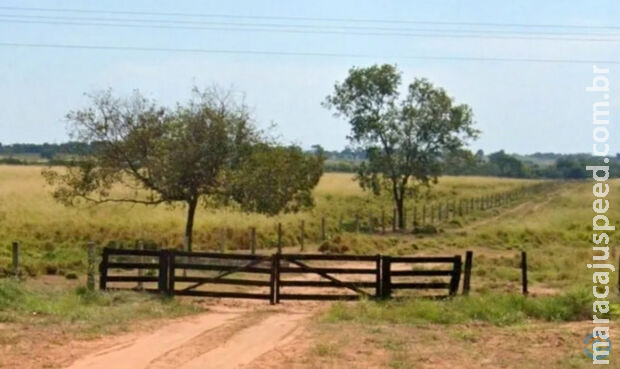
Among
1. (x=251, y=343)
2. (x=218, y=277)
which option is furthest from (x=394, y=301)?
(x=251, y=343)

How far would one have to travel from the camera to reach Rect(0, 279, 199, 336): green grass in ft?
54.6

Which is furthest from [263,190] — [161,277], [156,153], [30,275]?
[161,277]

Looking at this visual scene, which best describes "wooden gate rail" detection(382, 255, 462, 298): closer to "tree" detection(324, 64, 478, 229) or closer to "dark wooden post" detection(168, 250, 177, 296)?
"dark wooden post" detection(168, 250, 177, 296)

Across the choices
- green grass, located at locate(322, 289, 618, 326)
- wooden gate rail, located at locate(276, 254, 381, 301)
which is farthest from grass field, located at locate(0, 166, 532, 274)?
green grass, located at locate(322, 289, 618, 326)

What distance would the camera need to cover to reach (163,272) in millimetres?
21047

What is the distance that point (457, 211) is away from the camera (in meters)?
69.2

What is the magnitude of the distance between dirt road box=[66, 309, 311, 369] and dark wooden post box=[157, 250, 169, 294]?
6.97 ft

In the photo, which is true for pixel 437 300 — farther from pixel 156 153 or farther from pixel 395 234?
pixel 395 234

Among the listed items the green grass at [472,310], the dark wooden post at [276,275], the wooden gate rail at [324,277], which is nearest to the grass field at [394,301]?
the green grass at [472,310]

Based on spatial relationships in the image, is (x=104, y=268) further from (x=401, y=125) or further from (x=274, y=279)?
(x=401, y=125)

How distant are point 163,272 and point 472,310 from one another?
696cm

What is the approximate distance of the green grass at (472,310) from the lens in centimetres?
1861

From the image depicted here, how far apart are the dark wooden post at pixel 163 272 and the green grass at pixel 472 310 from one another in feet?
13.4

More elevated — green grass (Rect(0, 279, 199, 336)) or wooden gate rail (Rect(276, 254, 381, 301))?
wooden gate rail (Rect(276, 254, 381, 301))
